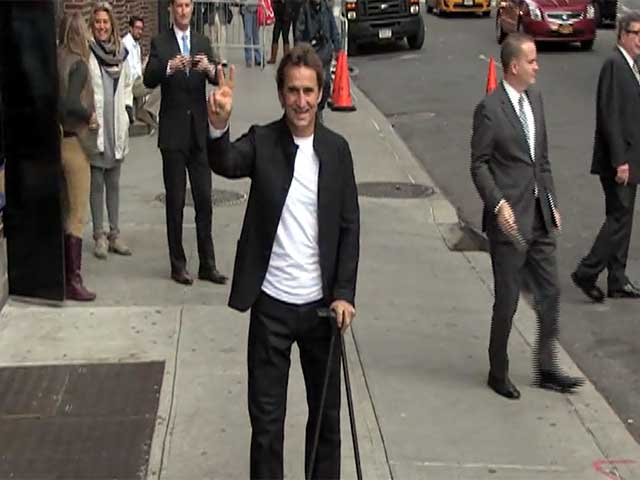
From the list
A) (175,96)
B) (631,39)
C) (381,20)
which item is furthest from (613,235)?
(381,20)

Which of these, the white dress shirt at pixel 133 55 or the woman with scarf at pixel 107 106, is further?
the white dress shirt at pixel 133 55

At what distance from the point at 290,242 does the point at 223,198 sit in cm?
629

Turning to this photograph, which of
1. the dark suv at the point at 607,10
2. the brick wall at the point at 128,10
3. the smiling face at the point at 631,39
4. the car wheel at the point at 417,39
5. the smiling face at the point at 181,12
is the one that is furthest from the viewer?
the dark suv at the point at 607,10

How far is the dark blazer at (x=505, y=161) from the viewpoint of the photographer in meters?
5.73

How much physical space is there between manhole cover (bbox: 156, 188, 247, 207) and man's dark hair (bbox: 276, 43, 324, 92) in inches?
240

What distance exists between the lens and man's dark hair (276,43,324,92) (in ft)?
13.3

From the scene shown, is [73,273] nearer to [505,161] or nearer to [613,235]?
[505,161]

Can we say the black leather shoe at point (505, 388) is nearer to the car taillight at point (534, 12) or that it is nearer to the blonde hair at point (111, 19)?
the blonde hair at point (111, 19)

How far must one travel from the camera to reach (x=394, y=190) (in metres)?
11.0

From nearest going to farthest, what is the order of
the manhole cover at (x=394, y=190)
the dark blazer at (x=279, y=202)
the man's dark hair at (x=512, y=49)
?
the dark blazer at (x=279, y=202) → the man's dark hair at (x=512, y=49) → the manhole cover at (x=394, y=190)

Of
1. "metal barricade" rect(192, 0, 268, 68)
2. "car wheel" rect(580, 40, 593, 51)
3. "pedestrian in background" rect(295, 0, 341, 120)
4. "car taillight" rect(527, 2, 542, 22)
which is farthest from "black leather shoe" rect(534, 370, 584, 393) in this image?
"car wheel" rect(580, 40, 593, 51)

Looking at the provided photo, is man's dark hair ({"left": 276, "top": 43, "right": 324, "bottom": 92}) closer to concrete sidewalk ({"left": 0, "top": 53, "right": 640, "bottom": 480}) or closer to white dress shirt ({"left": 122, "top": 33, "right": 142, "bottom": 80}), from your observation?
concrete sidewalk ({"left": 0, "top": 53, "right": 640, "bottom": 480})

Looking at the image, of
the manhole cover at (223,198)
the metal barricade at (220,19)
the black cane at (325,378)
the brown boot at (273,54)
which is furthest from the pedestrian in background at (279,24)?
the black cane at (325,378)

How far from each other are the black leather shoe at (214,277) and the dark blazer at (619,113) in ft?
9.08
